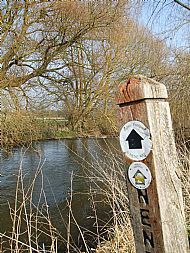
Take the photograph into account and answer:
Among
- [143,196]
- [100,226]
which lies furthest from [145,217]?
[100,226]

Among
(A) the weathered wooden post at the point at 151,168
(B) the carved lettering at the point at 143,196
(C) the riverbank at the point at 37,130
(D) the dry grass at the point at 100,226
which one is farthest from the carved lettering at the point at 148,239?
(C) the riverbank at the point at 37,130

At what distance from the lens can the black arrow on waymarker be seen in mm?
922

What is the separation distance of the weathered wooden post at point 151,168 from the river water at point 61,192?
1214mm

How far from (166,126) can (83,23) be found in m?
8.15

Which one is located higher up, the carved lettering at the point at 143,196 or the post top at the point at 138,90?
the post top at the point at 138,90

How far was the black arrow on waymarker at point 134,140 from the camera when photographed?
922 mm

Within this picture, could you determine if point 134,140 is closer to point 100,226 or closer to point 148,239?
point 148,239

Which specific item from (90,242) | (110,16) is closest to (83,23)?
(110,16)

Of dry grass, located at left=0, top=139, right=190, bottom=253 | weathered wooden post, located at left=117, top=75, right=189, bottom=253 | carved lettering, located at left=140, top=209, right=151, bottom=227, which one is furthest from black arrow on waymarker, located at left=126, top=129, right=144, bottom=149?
carved lettering, located at left=140, top=209, right=151, bottom=227

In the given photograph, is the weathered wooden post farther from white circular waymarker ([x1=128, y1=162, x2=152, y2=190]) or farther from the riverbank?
the riverbank

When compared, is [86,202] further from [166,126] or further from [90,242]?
[166,126]

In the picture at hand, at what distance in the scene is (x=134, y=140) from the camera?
0.93m

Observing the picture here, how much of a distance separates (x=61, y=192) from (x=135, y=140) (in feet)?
14.9

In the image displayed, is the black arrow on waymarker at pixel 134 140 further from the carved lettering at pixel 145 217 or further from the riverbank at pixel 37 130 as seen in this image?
the riverbank at pixel 37 130
